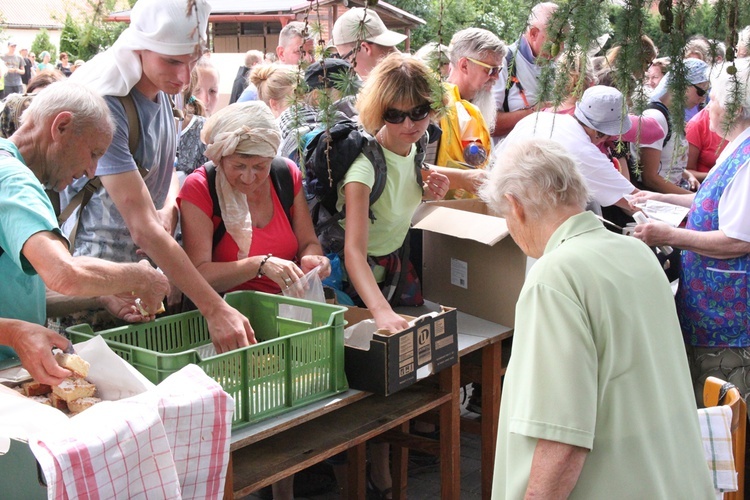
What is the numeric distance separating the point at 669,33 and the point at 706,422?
1029mm

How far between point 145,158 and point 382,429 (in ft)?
3.80

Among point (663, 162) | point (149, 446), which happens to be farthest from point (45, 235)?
point (663, 162)

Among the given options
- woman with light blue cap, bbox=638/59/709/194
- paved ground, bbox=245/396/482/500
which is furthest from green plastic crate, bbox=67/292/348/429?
woman with light blue cap, bbox=638/59/709/194

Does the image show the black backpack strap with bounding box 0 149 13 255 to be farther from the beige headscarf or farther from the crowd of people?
the beige headscarf

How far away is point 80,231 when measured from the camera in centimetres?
→ 270

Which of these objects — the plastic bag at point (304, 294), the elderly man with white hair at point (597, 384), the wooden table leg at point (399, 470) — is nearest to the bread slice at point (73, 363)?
the plastic bag at point (304, 294)

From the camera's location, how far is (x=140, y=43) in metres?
2.38

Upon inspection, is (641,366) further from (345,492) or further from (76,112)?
(345,492)

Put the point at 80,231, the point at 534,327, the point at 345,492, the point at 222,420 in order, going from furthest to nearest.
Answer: the point at 345,492 → the point at 80,231 → the point at 222,420 → the point at 534,327

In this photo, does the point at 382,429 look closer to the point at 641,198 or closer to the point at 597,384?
the point at 597,384

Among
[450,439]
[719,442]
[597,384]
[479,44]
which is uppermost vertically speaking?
[479,44]

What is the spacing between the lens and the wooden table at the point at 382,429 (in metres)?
2.27

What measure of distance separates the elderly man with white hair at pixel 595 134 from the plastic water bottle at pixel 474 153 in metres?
0.07

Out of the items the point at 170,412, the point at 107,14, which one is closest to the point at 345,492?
the point at 170,412
